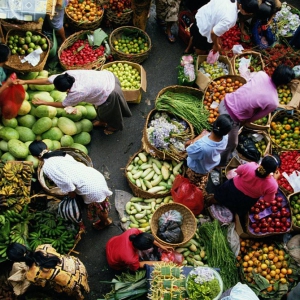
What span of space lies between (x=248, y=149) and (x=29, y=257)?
3008mm

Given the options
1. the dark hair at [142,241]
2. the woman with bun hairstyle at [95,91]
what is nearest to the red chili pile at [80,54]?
the woman with bun hairstyle at [95,91]

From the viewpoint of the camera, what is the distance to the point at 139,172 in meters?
5.20

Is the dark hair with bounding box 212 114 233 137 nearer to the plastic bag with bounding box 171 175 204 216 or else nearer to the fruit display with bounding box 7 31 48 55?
the plastic bag with bounding box 171 175 204 216

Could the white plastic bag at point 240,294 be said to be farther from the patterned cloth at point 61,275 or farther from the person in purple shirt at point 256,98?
the person in purple shirt at point 256,98

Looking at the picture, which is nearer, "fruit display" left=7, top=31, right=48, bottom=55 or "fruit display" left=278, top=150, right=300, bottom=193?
"fruit display" left=278, top=150, right=300, bottom=193

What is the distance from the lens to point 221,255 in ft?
15.0

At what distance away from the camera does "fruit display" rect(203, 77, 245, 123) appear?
5.60 metres

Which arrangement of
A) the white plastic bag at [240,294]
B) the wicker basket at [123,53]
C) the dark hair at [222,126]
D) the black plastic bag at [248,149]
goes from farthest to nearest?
the wicker basket at [123,53] < the black plastic bag at [248,149] < the dark hair at [222,126] < the white plastic bag at [240,294]

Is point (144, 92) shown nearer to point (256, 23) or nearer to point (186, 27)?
point (186, 27)

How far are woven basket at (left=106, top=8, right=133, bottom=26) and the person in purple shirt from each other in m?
2.34

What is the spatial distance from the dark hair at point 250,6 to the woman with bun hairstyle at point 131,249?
350 cm

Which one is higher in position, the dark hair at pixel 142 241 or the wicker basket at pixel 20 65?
the wicker basket at pixel 20 65

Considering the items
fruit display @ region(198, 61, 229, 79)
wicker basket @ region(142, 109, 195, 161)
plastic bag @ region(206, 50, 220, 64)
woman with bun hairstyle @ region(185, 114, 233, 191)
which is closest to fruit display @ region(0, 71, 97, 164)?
wicker basket @ region(142, 109, 195, 161)

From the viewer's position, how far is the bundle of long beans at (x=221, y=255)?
179 inches
